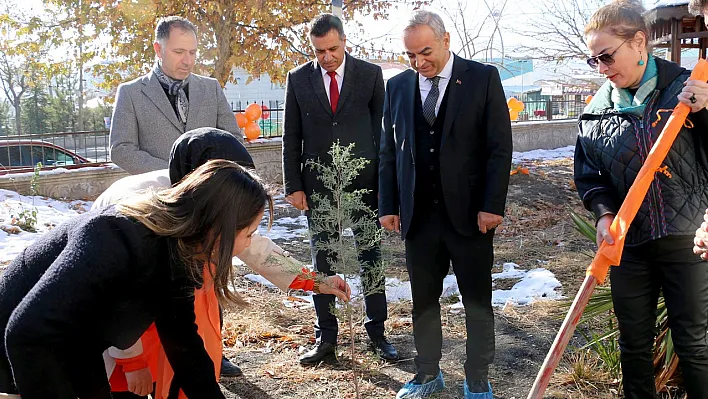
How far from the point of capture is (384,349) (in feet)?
13.1

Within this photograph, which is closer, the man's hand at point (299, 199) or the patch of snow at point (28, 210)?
the man's hand at point (299, 199)

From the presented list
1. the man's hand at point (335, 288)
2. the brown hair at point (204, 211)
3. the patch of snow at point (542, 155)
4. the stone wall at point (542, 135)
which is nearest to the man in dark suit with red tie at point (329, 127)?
the man's hand at point (335, 288)

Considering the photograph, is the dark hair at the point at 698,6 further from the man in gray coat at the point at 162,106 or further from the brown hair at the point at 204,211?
the man in gray coat at the point at 162,106

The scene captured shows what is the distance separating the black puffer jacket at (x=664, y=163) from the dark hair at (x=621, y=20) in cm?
18

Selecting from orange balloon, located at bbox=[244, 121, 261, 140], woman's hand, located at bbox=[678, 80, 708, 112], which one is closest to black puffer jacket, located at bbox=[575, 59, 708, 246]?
woman's hand, located at bbox=[678, 80, 708, 112]

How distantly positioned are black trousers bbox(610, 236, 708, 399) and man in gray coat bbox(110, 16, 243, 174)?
7.80ft

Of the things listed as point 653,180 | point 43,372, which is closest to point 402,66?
point 653,180

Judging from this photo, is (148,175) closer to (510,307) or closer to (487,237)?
(487,237)

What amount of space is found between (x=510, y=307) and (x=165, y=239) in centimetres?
346

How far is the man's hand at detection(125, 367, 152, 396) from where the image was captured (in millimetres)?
2713

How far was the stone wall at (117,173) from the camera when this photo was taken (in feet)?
29.8

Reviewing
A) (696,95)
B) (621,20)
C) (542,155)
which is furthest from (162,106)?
(542,155)

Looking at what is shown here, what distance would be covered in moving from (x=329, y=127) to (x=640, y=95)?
6.05ft

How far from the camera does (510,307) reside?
194 inches
